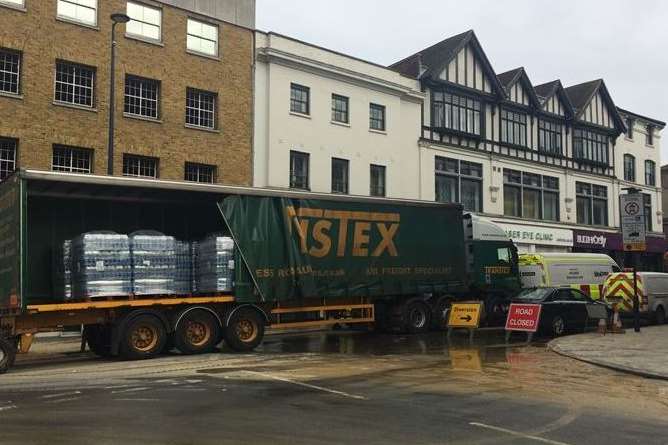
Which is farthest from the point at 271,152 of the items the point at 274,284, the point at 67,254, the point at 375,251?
the point at 67,254

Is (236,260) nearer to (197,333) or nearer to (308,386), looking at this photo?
(197,333)

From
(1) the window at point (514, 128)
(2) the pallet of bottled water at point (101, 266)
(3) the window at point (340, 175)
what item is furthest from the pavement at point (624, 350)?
(1) the window at point (514, 128)

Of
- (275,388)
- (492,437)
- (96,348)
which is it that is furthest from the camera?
(96,348)

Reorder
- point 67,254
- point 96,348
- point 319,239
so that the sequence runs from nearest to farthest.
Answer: point 67,254 → point 96,348 → point 319,239

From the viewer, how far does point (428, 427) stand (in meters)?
7.46

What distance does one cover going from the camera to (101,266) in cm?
1367

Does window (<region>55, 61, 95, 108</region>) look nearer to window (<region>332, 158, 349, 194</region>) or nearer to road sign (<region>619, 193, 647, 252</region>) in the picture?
window (<region>332, 158, 349, 194</region>)

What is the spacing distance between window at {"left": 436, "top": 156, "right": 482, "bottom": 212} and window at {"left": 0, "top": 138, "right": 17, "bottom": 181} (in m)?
20.1

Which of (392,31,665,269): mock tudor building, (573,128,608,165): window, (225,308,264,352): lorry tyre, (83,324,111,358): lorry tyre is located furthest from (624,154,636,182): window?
(83,324,111,358): lorry tyre

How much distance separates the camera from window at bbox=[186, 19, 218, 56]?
2678 centimetres

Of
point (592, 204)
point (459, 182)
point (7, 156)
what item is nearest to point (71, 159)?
point (7, 156)

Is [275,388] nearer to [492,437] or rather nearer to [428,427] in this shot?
[428,427]

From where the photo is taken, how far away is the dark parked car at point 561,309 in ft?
62.8

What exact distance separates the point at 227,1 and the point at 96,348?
17.4 m
